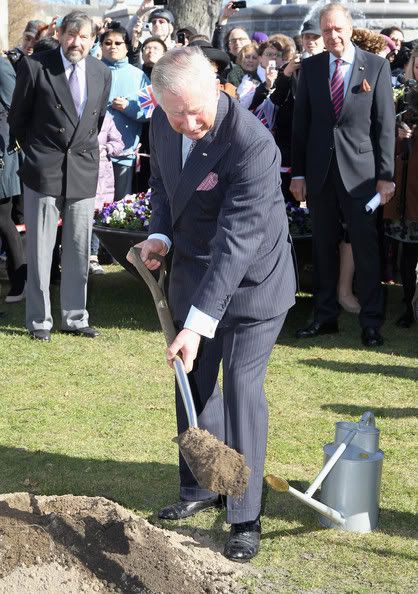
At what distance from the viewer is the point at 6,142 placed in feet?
28.5

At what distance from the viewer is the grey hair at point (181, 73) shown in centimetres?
386

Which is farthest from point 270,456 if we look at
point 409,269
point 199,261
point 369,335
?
point 409,269

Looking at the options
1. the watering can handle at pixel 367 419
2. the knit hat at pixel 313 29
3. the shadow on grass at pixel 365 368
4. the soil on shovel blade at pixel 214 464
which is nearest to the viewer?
the soil on shovel blade at pixel 214 464

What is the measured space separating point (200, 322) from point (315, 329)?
401cm

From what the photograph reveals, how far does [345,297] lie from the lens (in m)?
8.68

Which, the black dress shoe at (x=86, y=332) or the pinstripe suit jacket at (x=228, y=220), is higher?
the pinstripe suit jacket at (x=228, y=220)

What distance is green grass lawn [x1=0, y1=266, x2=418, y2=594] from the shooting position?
447cm

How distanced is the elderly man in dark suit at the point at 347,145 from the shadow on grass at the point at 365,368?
51 cm

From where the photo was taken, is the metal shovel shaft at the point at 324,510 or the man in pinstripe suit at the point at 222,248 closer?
the man in pinstripe suit at the point at 222,248

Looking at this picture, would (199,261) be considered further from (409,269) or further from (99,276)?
(99,276)

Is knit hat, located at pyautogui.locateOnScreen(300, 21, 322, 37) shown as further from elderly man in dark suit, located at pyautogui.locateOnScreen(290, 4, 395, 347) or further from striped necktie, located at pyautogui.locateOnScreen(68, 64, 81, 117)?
striped necktie, located at pyautogui.locateOnScreen(68, 64, 81, 117)

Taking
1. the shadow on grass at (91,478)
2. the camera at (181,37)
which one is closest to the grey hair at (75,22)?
the shadow on grass at (91,478)

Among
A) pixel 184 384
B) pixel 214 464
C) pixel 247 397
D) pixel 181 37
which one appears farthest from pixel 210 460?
pixel 181 37

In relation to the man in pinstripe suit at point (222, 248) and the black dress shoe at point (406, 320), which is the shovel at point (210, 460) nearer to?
the man in pinstripe suit at point (222, 248)
